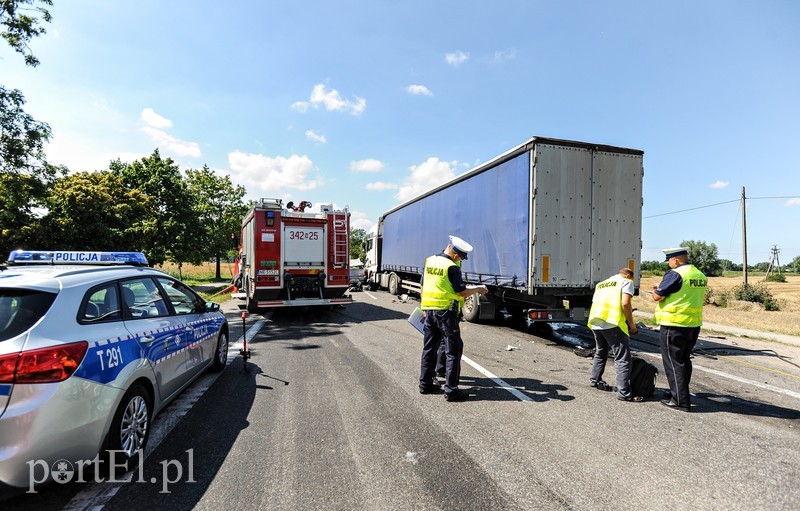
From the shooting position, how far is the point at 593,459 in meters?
3.29

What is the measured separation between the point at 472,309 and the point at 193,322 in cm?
734

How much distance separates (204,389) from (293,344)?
2.82 metres

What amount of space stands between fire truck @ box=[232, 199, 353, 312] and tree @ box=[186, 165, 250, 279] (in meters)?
23.0

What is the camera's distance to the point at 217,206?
33469mm

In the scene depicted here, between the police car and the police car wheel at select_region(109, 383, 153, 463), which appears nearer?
the police car

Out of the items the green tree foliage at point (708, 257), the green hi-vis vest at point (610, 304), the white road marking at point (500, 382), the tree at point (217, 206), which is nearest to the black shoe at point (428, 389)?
the white road marking at point (500, 382)

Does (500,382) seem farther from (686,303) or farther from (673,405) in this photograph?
(686,303)

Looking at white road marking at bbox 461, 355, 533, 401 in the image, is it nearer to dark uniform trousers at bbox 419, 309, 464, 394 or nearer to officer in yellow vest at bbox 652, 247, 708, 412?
dark uniform trousers at bbox 419, 309, 464, 394

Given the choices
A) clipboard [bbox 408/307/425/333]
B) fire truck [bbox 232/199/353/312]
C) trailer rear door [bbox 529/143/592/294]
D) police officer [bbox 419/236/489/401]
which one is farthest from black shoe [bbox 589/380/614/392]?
fire truck [bbox 232/199/353/312]

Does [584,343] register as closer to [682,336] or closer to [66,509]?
[682,336]

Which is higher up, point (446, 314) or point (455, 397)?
point (446, 314)

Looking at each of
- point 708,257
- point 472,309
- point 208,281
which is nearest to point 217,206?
point 208,281

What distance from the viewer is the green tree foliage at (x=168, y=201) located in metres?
24.8

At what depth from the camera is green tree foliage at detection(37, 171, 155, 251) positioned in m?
16.9
